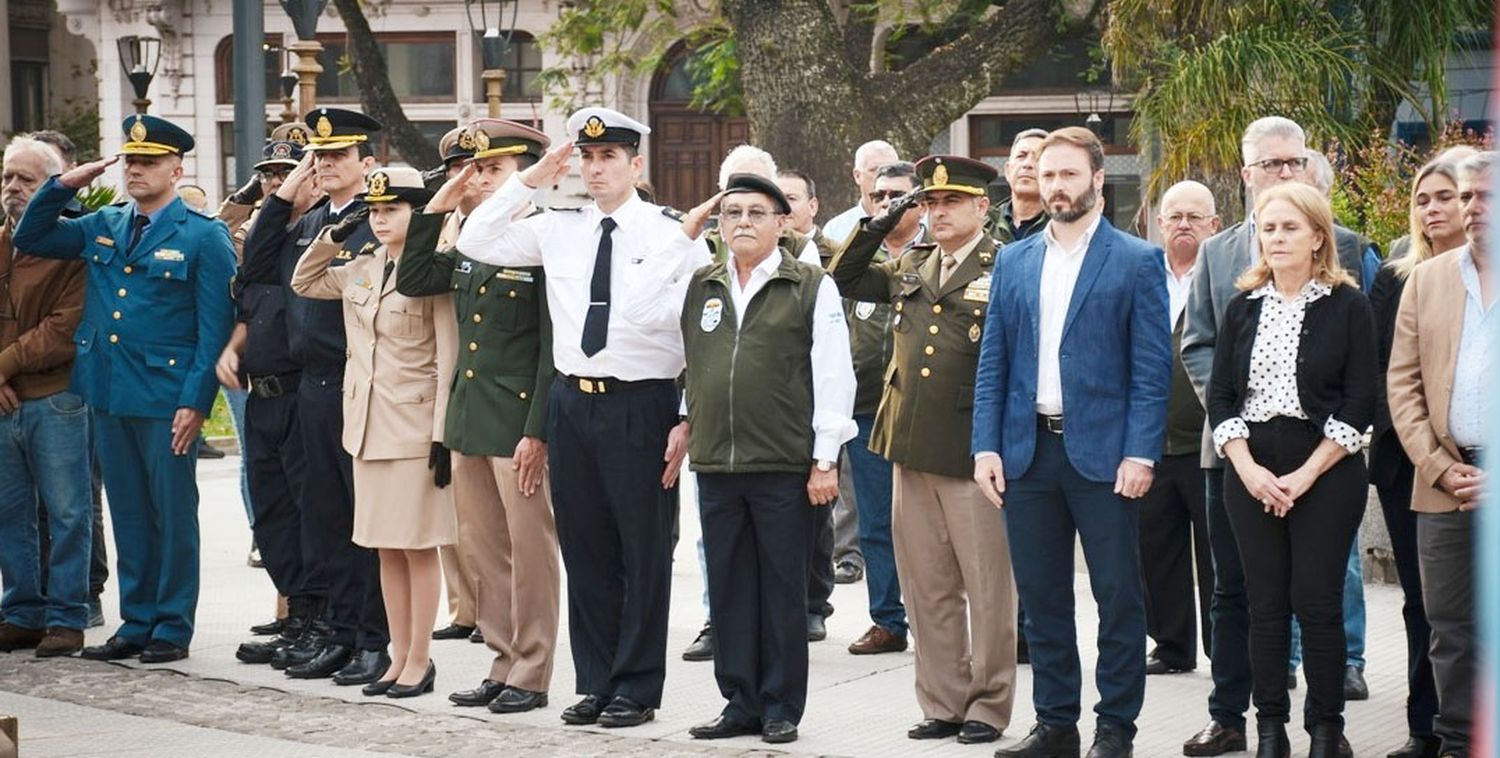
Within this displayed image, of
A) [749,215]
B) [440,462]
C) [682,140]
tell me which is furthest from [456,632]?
[682,140]

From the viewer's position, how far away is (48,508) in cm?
962

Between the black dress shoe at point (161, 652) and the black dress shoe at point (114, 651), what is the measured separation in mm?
104

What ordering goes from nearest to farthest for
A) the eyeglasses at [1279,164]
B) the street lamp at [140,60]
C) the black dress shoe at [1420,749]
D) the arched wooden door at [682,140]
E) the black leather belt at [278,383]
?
1. the black dress shoe at [1420,749]
2. the eyeglasses at [1279,164]
3. the black leather belt at [278,383]
4. the street lamp at [140,60]
5. the arched wooden door at [682,140]

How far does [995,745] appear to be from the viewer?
7.50 meters

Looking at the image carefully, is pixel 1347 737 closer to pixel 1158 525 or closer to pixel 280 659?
pixel 1158 525

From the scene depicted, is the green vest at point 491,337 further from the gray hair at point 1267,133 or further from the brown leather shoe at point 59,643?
the gray hair at point 1267,133

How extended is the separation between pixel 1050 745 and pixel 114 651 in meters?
4.19

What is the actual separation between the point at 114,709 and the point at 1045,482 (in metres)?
3.57

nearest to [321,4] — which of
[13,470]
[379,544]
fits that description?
[13,470]

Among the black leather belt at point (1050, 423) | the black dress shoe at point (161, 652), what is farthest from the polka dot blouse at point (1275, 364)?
the black dress shoe at point (161, 652)

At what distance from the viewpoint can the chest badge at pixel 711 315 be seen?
24.9 ft

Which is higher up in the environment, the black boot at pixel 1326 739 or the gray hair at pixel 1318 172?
the gray hair at pixel 1318 172

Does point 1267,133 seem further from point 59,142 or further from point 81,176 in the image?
point 59,142

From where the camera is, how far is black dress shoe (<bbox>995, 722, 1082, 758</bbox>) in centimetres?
712
